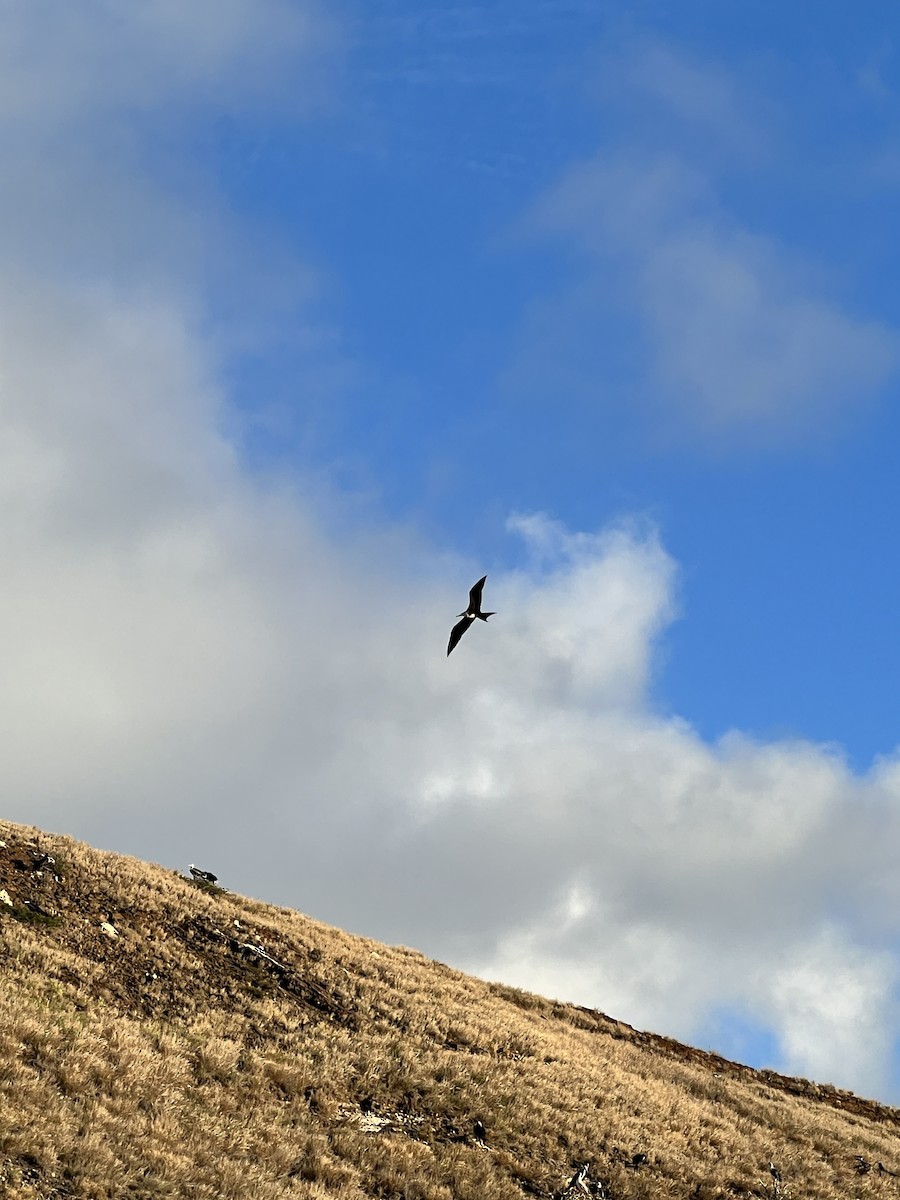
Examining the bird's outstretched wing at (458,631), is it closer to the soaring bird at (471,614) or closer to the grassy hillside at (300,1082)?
the soaring bird at (471,614)

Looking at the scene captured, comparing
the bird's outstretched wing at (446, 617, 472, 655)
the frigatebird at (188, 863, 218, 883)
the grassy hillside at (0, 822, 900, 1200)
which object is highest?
the bird's outstretched wing at (446, 617, 472, 655)

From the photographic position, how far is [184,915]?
27094mm

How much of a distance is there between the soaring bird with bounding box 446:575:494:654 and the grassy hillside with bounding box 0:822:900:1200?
953 cm

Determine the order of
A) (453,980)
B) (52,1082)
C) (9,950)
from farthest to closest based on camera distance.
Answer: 1. (453,980)
2. (9,950)
3. (52,1082)

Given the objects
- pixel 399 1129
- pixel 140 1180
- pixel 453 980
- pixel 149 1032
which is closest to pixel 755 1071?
pixel 453 980

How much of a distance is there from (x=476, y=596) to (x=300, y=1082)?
11.6 metres

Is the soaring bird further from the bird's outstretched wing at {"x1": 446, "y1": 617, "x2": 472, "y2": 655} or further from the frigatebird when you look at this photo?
the frigatebird

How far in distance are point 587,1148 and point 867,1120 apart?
17.0 meters

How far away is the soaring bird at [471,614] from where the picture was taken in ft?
83.7

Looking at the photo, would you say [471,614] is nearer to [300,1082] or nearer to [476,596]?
[476,596]

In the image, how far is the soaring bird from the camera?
2552 cm

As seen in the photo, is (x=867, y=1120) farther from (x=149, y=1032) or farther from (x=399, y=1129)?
(x=149, y=1032)

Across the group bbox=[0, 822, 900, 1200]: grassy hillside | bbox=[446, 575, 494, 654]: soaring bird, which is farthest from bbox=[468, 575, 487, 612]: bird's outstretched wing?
bbox=[0, 822, 900, 1200]: grassy hillside

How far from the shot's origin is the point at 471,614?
25984 mm
